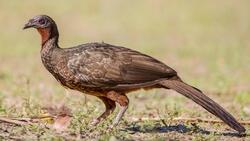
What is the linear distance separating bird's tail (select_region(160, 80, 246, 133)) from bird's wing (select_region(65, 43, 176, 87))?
11 cm

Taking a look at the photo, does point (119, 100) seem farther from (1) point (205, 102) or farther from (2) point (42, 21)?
(2) point (42, 21)

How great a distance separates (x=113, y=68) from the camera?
790 cm

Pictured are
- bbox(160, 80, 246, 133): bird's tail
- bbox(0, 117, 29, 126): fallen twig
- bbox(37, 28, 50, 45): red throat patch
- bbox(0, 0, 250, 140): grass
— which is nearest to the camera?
bbox(160, 80, 246, 133): bird's tail

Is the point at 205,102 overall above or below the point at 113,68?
below

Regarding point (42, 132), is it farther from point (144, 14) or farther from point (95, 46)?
point (144, 14)

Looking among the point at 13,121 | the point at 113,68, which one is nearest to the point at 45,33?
the point at 113,68

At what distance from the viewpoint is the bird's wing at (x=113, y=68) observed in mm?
7839

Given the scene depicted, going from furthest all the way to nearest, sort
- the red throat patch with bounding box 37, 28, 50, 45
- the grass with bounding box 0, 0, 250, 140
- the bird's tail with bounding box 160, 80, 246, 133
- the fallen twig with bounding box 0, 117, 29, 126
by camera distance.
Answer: the red throat patch with bounding box 37, 28, 50, 45, the grass with bounding box 0, 0, 250, 140, the fallen twig with bounding box 0, 117, 29, 126, the bird's tail with bounding box 160, 80, 246, 133

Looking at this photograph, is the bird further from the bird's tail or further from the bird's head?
the bird's head

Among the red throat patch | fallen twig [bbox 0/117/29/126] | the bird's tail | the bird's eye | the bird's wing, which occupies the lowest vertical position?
fallen twig [bbox 0/117/29/126]

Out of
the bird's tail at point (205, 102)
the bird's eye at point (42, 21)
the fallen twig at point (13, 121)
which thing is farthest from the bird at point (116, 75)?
the fallen twig at point (13, 121)

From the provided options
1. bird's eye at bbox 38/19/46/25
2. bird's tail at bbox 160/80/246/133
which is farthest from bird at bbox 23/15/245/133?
bird's eye at bbox 38/19/46/25

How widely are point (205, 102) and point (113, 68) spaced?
1.01 metres

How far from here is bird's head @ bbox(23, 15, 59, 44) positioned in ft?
26.7
